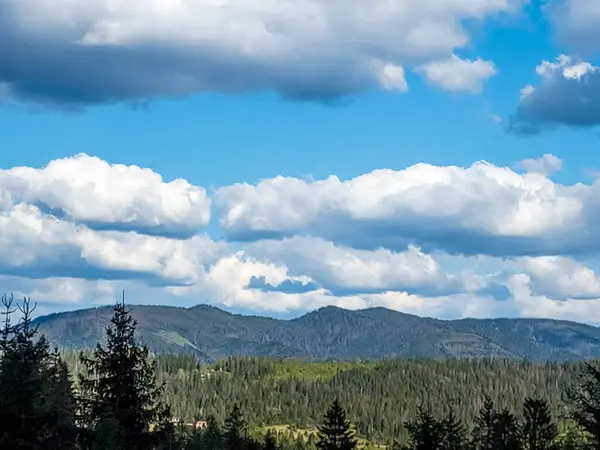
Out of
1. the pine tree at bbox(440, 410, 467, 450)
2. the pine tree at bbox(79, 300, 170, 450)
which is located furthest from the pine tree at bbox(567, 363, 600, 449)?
the pine tree at bbox(440, 410, 467, 450)

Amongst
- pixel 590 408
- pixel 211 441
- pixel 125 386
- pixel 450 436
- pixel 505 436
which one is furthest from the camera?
pixel 211 441

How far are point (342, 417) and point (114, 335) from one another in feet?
137

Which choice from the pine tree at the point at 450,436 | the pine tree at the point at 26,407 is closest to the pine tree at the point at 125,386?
the pine tree at the point at 26,407

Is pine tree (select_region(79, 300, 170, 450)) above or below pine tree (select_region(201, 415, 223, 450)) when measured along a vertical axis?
above

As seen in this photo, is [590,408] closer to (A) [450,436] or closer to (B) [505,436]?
(A) [450,436]

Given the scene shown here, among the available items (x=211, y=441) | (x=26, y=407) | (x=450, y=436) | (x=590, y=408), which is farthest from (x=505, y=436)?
(x=211, y=441)

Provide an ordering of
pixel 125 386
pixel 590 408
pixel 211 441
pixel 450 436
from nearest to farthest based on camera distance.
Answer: pixel 590 408 < pixel 125 386 < pixel 450 436 < pixel 211 441

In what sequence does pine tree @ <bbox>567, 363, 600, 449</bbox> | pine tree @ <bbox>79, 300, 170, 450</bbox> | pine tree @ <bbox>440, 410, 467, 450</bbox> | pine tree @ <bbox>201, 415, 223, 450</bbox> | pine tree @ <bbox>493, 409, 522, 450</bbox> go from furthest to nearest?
1. pine tree @ <bbox>201, 415, 223, 450</bbox>
2. pine tree @ <bbox>440, 410, 467, 450</bbox>
3. pine tree @ <bbox>493, 409, 522, 450</bbox>
4. pine tree @ <bbox>79, 300, 170, 450</bbox>
5. pine tree @ <bbox>567, 363, 600, 449</bbox>

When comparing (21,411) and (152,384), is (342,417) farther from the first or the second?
(21,411)

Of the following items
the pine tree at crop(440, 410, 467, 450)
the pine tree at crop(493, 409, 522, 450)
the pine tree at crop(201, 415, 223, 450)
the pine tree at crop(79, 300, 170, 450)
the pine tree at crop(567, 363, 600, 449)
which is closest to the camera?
the pine tree at crop(567, 363, 600, 449)

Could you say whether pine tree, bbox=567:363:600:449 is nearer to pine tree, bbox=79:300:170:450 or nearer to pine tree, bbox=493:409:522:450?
pine tree, bbox=79:300:170:450

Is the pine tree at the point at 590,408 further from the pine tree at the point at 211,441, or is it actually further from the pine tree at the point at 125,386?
the pine tree at the point at 211,441

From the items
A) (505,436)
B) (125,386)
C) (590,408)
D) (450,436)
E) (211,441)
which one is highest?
(125,386)

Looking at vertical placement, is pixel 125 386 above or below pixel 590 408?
above
